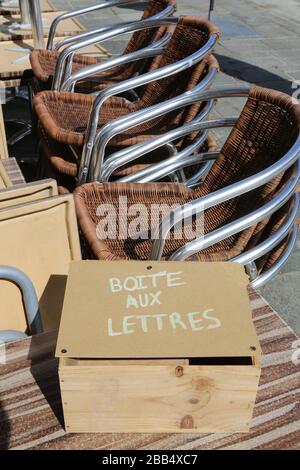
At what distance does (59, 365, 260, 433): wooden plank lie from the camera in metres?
0.83

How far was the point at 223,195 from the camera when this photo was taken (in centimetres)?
136

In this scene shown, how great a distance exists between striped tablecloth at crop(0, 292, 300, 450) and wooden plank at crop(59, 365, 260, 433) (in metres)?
0.02

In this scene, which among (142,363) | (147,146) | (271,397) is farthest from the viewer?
(147,146)

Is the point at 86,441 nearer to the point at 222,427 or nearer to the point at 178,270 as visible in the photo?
the point at 222,427

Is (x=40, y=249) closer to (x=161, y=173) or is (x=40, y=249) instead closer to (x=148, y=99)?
(x=161, y=173)

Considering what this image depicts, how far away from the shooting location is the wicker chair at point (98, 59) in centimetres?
269

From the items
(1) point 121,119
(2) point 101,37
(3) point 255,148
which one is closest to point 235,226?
(3) point 255,148

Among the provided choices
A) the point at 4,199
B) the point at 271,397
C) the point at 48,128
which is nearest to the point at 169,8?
the point at 48,128

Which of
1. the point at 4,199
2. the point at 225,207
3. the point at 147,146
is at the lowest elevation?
the point at 225,207

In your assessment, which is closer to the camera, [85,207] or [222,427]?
[222,427]

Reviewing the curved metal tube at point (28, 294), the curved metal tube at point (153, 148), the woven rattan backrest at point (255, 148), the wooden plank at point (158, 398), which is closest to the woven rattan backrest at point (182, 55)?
the curved metal tube at point (153, 148)

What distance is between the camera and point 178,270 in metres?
1.01

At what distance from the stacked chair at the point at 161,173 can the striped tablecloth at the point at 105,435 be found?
0.28 meters

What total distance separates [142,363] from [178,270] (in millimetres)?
245
